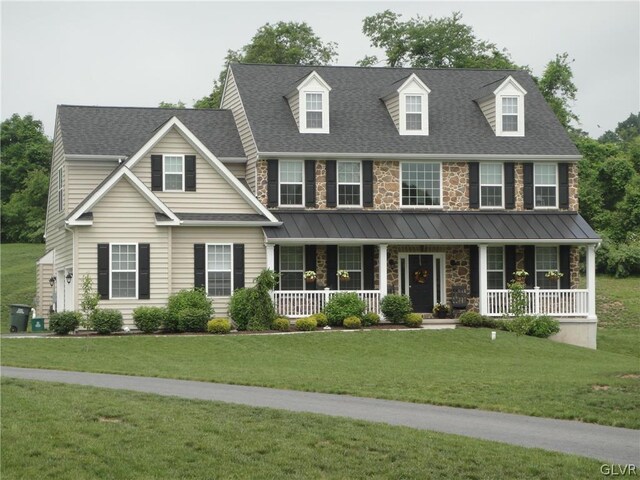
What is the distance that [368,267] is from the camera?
36438 millimetres

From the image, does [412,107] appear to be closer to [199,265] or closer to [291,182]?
[291,182]

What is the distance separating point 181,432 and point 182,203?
20.9 metres

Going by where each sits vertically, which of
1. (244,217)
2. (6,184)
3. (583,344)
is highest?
(6,184)

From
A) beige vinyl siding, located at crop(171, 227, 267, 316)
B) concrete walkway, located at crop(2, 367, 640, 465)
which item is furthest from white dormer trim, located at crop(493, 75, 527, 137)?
concrete walkway, located at crop(2, 367, 640, 465)

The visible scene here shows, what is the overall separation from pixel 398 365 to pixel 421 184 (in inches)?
543

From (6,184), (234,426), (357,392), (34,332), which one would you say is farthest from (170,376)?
(6,184)

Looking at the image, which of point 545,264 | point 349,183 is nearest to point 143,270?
point 349,183

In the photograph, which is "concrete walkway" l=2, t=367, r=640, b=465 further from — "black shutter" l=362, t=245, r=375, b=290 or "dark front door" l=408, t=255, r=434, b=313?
"dark front door" l=408, t=255, r=434, b=313

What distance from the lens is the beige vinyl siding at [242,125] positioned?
121ft

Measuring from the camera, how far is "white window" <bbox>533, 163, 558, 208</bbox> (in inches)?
1490

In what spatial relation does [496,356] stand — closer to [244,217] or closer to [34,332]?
[244,217]

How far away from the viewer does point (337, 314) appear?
33625 millimetres

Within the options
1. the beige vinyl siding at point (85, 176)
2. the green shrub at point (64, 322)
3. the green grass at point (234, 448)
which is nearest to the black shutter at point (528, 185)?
the beige vinyl siding at point (85, 176)

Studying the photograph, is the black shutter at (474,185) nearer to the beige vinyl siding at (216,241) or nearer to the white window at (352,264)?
the white window at (352,264)
